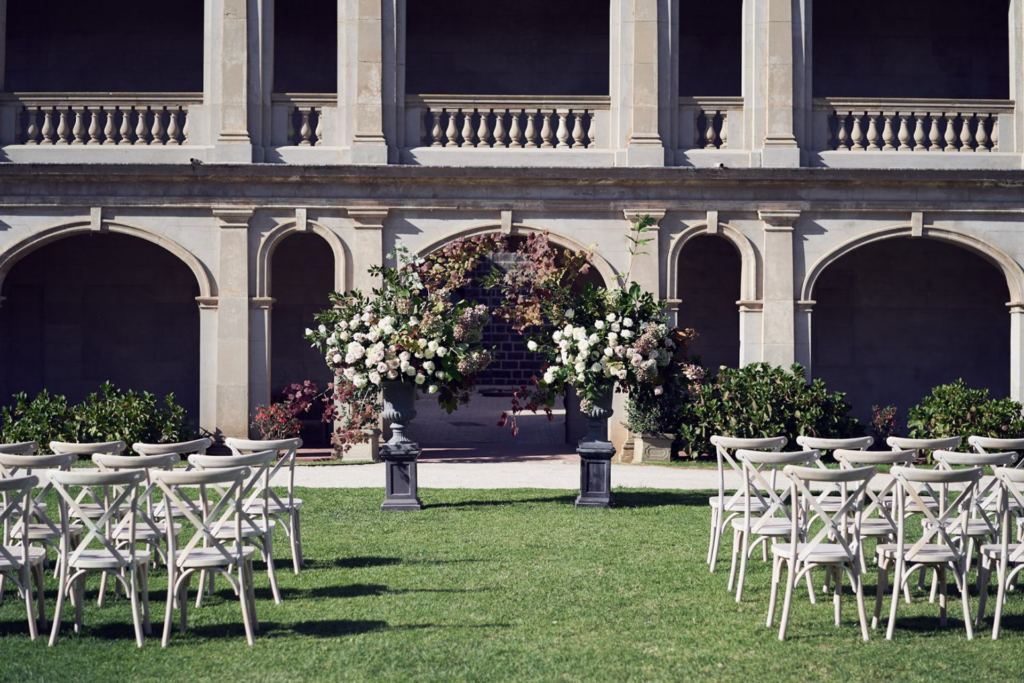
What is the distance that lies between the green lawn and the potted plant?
1938 mm

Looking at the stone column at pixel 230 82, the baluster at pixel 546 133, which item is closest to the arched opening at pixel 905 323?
the baluster at pixel 546 133

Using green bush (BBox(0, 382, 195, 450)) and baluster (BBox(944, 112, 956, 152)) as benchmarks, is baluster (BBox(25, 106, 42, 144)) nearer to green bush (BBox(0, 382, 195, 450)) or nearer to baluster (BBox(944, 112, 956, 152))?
green bush (BBox(0, 382, 195, 450))

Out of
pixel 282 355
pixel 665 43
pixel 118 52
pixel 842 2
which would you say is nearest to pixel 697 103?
pixel 665 43

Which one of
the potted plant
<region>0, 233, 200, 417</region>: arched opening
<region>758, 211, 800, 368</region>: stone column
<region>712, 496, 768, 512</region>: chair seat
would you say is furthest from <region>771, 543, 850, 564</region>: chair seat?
<region>0, 233, 200, 417</region>: arched opening

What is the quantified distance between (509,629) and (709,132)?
11.2 metres

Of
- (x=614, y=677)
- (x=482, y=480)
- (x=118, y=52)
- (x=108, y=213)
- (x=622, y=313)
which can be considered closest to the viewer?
(x=614, y=677)

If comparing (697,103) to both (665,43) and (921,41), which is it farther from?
(921,41)

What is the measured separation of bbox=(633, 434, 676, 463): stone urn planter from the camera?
16203 mm

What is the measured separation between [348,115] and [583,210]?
11.7 ft

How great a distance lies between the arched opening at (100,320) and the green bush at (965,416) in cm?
1125

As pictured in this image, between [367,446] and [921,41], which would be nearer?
[367,446]

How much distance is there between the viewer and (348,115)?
53.7 ft

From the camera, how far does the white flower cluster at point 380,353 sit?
1114 centimetres

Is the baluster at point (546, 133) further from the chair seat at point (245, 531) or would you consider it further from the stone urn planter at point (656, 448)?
the chair seat at point (245, 531)
